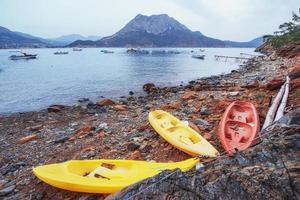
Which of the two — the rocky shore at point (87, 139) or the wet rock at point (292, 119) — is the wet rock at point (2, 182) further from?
the wet rock at point (292, 119)

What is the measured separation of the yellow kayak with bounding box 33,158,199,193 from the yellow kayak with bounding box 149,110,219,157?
752mm

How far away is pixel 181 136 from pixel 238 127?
1.82 m

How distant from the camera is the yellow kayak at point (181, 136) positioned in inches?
275

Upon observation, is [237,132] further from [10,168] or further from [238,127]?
[10,168]

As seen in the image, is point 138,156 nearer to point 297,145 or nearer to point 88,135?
point 88,135

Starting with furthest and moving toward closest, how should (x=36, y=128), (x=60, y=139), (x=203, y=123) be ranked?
(x=36, y=128) < (x=60, y=139) < (x=203, y=123)

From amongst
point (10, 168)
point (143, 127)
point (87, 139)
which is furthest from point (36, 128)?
point (143, 127)

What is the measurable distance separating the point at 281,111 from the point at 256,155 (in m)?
5.45

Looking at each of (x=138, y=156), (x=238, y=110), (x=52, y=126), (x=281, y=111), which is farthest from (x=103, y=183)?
(x=52, y=126)

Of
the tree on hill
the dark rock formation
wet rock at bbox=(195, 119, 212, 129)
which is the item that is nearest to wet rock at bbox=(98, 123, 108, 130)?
wet rock at bbox=(195, 119, 212, 129)

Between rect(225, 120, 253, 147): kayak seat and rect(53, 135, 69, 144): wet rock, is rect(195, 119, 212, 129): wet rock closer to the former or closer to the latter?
rect(225, 120, 253, 147): kayak seat

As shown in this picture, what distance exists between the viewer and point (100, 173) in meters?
6.09

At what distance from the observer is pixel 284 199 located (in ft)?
9.08

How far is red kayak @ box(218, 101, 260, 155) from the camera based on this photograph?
7.40 m
